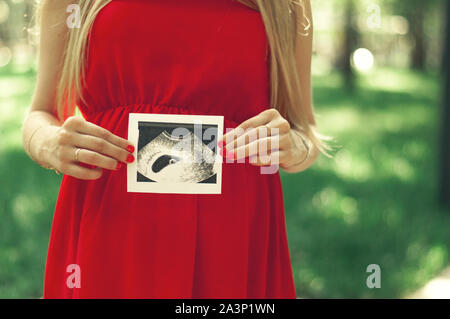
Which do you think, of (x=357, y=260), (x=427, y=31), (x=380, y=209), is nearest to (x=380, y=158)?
(x=380, y=209)

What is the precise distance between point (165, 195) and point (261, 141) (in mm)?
278

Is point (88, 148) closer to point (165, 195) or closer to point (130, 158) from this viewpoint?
point (130, 158)

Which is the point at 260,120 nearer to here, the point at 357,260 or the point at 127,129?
the point at 127,129

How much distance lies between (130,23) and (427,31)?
22437 mm

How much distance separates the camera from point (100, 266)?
1314 millimetres

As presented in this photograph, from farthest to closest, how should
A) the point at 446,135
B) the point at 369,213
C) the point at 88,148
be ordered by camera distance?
the point at 446,135, the point at 369,213, the point at 88,148

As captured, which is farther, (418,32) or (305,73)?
(418,32)

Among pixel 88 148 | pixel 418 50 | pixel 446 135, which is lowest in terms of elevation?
pixel 88 148

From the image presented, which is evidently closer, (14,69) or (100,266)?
(100,266)

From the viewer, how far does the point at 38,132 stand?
4.52 ft

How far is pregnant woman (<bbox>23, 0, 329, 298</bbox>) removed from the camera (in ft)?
4.27

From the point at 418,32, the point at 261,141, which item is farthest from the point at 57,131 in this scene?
the point at 418,32

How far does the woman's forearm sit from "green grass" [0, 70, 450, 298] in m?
1.09

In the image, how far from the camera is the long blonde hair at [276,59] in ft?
4.45
